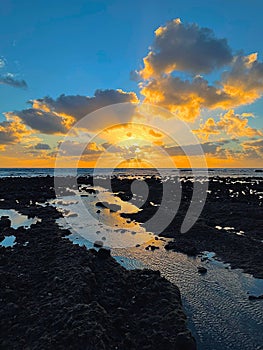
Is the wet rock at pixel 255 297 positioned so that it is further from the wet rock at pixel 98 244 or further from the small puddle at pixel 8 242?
the small puddle at pixel 8 242

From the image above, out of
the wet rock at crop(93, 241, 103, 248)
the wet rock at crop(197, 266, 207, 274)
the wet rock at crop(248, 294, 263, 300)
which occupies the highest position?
the wet rock at crop(93, 241, 103, 248)

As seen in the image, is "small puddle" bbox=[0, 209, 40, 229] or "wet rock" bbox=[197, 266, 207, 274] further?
"small puddle" bbox=[0, 209, 40, 229]

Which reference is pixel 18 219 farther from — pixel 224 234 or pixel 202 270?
pixel 202 270

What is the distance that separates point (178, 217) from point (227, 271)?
1052 centimetres

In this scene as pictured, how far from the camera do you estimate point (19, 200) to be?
1312 inches

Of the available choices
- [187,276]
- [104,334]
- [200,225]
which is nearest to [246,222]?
[200,225]

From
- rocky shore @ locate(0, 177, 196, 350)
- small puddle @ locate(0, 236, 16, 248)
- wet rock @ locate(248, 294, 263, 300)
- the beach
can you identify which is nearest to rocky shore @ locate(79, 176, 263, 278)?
the beach

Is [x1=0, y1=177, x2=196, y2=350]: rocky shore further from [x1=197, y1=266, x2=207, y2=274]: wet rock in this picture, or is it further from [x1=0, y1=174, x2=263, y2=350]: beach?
[x1=197, y1=266, x2=207, y2=274]: wet rock

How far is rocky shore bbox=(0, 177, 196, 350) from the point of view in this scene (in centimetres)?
616

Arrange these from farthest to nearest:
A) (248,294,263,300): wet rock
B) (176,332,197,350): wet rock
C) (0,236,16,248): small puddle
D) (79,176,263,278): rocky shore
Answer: (0,236,16,248): small puddle, (79,176,263,278): rocky shore, (248,294,263,300): wet rock, (176,332,197,350): wet rock

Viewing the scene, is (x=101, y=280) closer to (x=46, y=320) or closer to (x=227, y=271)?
(x=46, y=320)

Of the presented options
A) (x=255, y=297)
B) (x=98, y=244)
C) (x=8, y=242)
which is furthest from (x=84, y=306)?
(x=8, y=242)

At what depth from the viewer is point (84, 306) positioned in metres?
7.04

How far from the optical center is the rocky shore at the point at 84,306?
616cm
